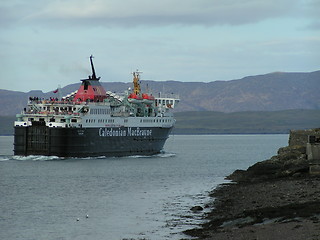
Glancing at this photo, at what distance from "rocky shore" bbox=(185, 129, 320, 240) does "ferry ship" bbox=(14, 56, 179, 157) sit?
76.3 feet

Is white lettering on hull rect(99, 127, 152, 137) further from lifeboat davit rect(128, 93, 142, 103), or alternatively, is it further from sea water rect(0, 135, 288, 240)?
lifeboat davit rect(128, 93, 142, 103)

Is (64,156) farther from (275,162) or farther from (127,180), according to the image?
(275,162)

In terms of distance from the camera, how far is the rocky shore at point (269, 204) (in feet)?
75.5

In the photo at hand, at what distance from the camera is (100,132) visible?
68.9m

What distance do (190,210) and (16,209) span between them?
29.9ft

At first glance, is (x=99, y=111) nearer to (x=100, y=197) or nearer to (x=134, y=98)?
(x=134, y=98)

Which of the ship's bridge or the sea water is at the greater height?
the ship's bridge

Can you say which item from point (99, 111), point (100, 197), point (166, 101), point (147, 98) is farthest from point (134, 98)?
point (100, 197)

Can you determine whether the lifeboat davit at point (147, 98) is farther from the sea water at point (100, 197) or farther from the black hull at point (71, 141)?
the sea water at point (100, 197)

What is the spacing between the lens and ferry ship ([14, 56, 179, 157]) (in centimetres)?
6650

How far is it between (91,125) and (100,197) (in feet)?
93.5

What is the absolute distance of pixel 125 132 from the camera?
72.6 metres

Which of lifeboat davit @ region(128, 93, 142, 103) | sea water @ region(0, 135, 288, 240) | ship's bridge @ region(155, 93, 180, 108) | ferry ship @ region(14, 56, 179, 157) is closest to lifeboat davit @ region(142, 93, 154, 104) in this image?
ferry ship @ region(14, 56, 179, 157)

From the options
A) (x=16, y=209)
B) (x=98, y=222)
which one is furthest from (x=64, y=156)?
(x=98, y=222)
